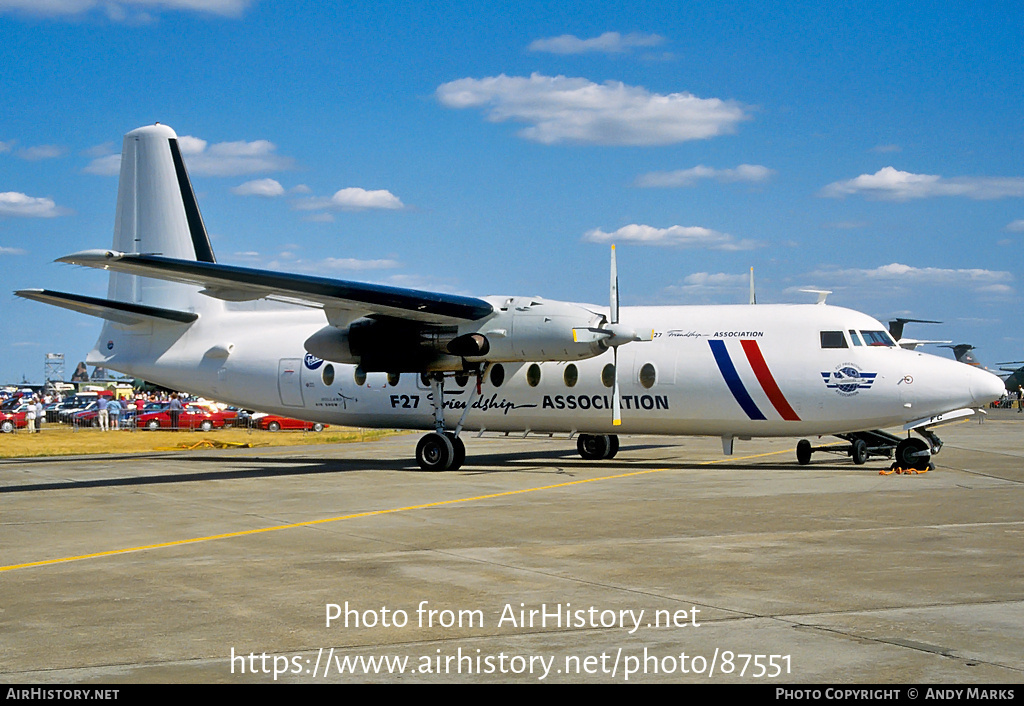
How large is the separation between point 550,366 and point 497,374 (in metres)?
1.25

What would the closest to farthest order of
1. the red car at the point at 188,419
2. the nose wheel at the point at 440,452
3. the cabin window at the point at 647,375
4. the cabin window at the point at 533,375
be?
1. the cabin window at the point at 647,375
2. the nose wheel at the point at 440,452
3. the cabin window at the point at 533,375
4. the red car at the point at 188,419

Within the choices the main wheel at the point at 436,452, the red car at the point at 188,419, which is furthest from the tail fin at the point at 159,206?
the red car at the point at 188,419

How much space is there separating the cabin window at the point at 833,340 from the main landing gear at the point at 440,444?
693 cm

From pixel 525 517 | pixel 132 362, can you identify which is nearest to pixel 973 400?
pixel 525 517

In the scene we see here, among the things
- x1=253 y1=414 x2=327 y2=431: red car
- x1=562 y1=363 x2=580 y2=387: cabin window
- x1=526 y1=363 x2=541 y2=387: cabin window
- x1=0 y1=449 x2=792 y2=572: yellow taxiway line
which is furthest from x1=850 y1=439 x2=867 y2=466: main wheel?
x1=253 y1=414 x2=327 y2=431: red car

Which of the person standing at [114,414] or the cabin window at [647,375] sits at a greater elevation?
the cabin window at [647,375]

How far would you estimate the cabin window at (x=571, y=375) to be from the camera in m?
20.9

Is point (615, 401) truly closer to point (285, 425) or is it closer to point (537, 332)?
point (537, 332)

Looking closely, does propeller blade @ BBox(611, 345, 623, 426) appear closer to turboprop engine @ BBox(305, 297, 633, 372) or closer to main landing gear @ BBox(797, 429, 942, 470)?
turboprop engine @ BBox(305, 297, 633, 372)

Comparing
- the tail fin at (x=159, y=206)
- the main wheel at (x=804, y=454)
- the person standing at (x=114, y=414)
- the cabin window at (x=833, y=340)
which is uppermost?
the tail fin at (x=159, y=206)

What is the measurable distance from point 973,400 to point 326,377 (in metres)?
14.2

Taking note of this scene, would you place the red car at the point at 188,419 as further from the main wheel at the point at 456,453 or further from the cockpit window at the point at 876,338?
the cockpit window at the point at 876,338

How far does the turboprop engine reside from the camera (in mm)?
18625
